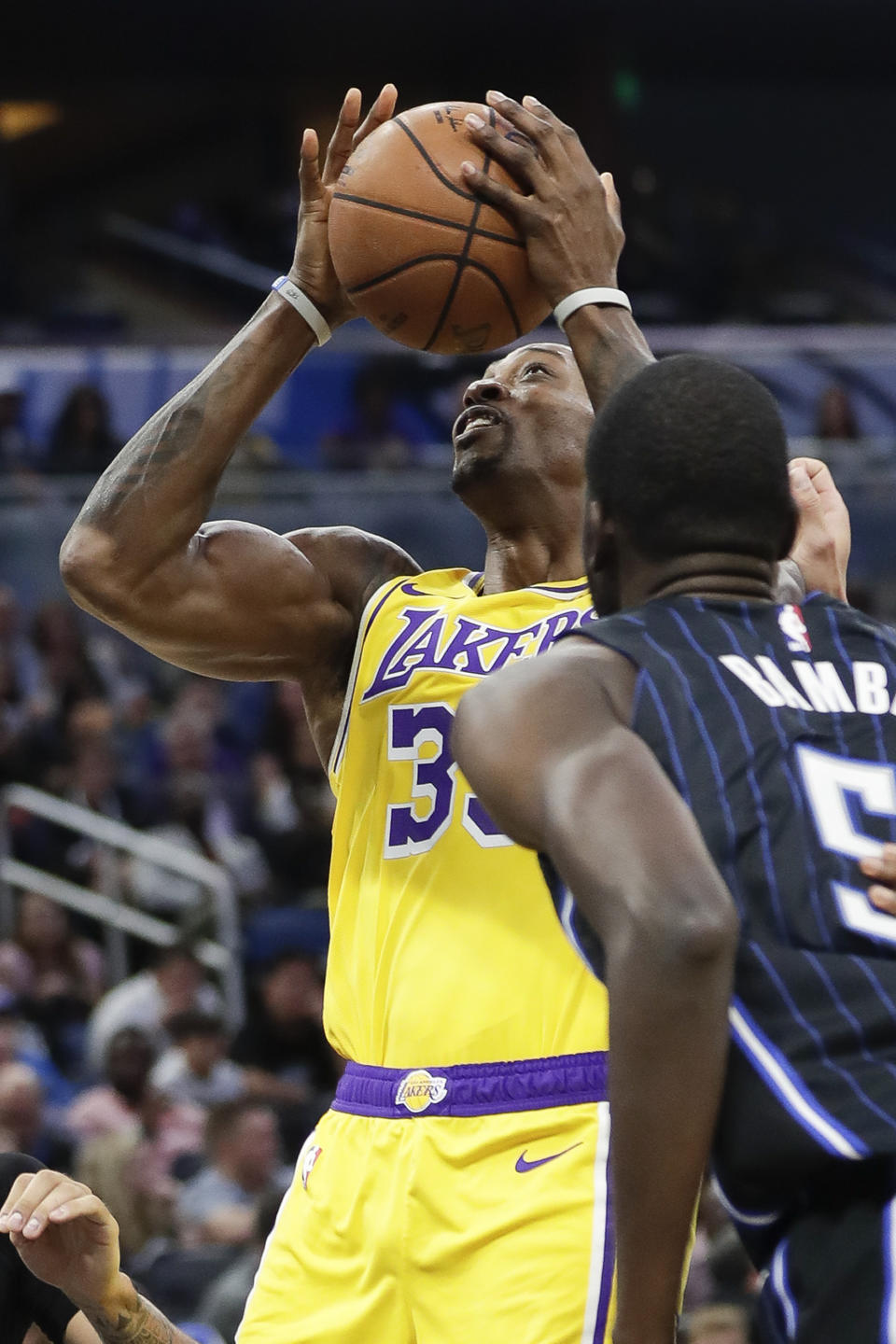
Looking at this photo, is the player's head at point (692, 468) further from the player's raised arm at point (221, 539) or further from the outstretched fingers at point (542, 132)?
the player's raised arm at point (221, 539)

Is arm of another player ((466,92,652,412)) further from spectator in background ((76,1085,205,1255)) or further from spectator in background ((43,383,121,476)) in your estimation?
spectator in background ((43,383,121,476))

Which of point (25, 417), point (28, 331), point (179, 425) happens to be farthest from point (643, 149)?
point (179, 425)

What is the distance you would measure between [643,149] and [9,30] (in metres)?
6.92

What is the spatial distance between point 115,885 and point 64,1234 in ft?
19.7

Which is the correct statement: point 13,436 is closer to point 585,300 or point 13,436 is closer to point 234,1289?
point 234,1289

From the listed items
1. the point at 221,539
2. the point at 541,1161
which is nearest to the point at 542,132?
the point at 221,539

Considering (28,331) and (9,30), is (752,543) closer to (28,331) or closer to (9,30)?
(28,331)

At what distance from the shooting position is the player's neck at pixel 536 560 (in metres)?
3.75

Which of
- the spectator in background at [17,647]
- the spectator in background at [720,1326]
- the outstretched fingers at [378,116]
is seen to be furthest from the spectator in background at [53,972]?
the outstretched fingers at [378,116]

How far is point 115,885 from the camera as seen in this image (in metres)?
9.05

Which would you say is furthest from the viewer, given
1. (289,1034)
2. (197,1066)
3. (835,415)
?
(835,415)

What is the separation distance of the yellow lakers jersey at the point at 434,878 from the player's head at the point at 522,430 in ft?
0.89

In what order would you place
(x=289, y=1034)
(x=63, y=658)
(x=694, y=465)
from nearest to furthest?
(x=694, y=465) → (x=289, y=1034) → (x=63, y=658)

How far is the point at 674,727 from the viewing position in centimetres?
204
